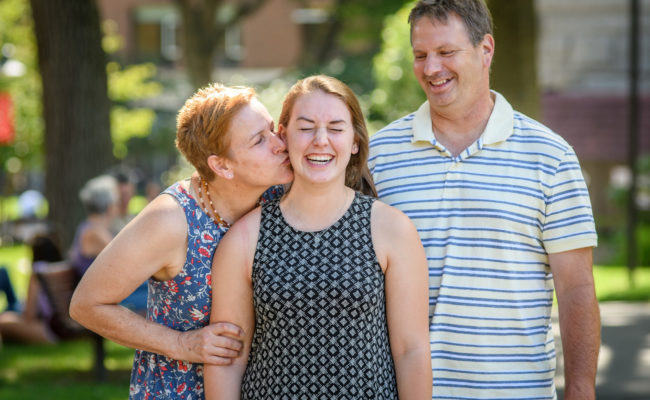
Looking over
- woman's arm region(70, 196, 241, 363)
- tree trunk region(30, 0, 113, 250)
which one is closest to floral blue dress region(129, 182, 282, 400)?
woman's arm region(70, 196, 241, 363)

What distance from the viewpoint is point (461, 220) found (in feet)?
10.7

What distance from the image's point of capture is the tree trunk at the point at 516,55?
8.95 meters

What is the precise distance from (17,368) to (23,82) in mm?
17443

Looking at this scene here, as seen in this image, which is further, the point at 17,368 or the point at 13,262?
the point at 13,262

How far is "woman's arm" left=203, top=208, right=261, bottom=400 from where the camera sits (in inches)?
117

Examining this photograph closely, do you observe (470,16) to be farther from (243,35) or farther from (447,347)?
(243,35)

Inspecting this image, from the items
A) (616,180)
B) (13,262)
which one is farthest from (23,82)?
(616,180)

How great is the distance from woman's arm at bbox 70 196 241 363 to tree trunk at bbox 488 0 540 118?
6311mm

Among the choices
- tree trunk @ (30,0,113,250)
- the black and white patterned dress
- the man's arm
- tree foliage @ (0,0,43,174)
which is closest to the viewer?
the black and white patterned dress

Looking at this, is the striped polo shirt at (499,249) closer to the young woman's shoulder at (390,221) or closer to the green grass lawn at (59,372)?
the young woman's shoulder at (390,221)

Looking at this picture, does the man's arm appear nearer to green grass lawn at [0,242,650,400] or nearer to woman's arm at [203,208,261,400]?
woman's arm at [203,208,261,400]

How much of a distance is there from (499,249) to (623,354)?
5.42 m

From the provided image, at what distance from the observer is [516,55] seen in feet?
29.4

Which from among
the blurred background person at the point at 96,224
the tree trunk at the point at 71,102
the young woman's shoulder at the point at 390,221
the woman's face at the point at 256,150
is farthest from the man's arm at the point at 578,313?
the tree trunk at the point at 71,102
